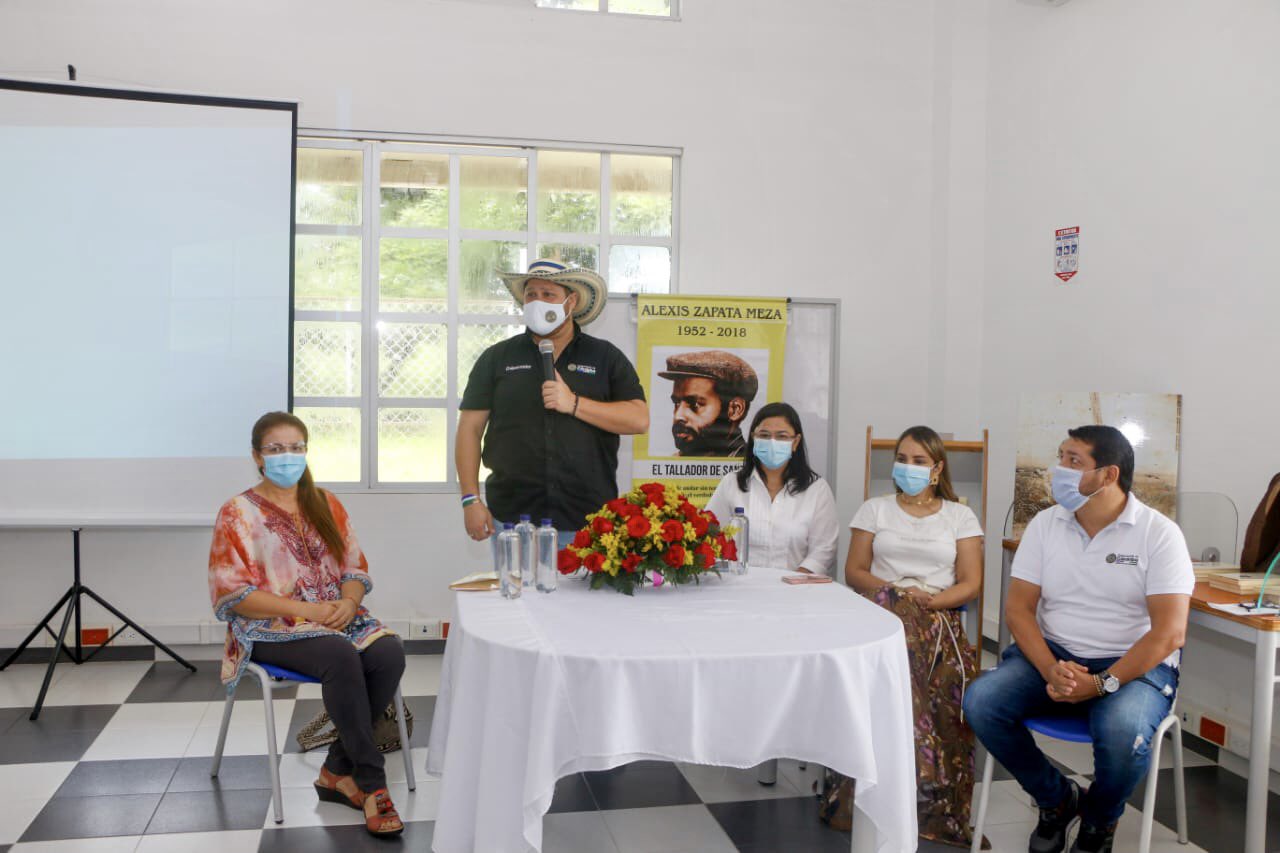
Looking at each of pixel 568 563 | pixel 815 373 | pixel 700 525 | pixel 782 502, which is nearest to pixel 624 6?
pixel 815 373

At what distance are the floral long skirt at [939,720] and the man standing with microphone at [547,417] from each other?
3.69 feet

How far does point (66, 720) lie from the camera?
3.68 metres

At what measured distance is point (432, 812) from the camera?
9.68 ft

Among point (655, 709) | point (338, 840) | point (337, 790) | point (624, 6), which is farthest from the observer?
point (624, 6)

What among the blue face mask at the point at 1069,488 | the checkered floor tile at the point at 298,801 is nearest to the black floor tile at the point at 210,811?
the checkered floor tile at the point at 298,801

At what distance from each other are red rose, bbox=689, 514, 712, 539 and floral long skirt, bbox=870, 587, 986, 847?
2.34 ft

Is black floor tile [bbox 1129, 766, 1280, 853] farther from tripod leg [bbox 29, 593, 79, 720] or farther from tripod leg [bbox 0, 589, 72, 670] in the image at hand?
tripod leg [bbox 0, 589, 72, 670]

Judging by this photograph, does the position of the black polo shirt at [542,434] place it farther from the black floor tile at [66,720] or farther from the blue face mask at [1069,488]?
the black floor tile at [66,720]

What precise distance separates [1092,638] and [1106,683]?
172 millimetres

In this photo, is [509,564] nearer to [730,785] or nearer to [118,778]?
[730,785]

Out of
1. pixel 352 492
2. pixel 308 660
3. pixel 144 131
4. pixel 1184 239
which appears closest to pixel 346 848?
pixel 308 660

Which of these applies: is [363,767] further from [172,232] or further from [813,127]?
[813,127]

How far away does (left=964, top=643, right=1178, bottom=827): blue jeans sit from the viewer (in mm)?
2494

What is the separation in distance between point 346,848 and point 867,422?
11.0 feet
